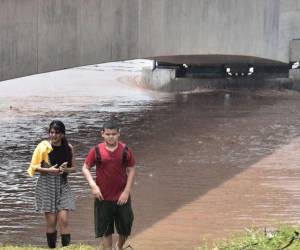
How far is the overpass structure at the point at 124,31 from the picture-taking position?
12625 mm

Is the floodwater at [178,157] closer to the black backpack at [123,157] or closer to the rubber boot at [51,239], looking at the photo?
the rubber boot at [51,239]

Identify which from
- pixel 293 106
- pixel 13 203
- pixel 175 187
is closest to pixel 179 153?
pixel 175 187

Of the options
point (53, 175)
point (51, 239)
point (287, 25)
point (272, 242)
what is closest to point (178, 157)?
point (51, 239)

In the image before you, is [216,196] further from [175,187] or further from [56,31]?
[56,31]

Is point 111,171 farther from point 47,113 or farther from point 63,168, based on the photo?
point 47,113

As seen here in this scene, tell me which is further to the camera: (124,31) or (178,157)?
(124,31)

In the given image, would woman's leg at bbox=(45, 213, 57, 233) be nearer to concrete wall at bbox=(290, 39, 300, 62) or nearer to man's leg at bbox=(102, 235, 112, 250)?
man's leg at bbox=(102, 235, 112, 250)

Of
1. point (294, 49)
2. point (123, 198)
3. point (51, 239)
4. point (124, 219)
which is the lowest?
point (51, 239)

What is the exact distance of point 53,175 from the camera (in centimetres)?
700

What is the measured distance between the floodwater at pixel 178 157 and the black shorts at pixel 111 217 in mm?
1504

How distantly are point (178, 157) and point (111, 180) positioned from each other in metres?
7.63

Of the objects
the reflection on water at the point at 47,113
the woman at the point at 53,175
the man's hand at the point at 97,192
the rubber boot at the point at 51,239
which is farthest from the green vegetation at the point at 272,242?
the reflection on water at the point at 47,113

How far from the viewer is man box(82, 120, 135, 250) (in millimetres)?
6184

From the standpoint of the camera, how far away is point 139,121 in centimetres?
1938
